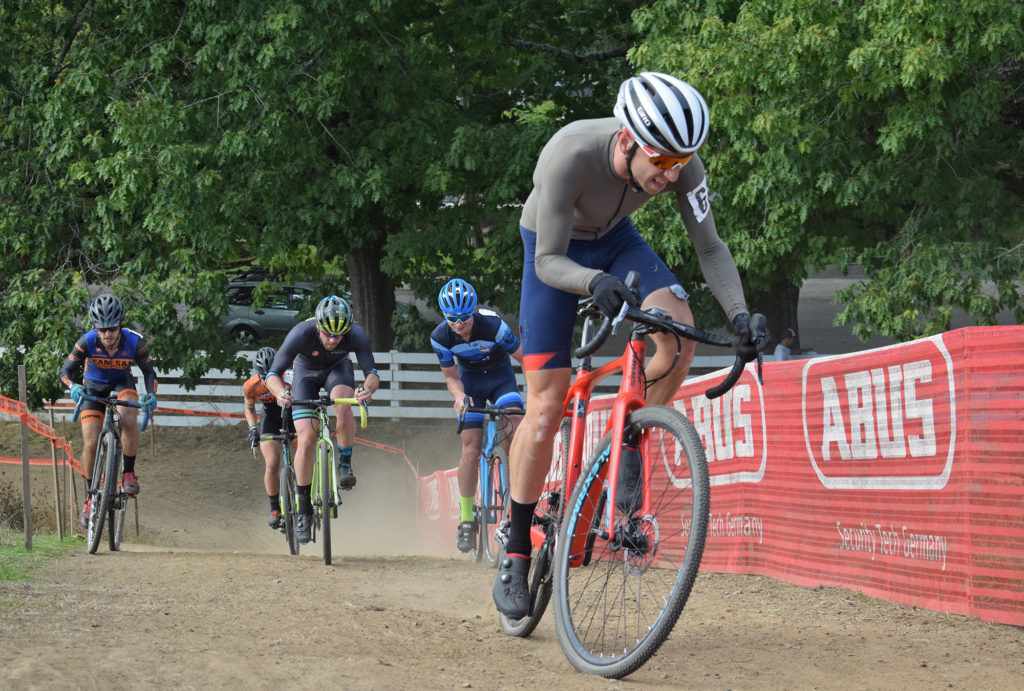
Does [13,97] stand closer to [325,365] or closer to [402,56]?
[402,56]

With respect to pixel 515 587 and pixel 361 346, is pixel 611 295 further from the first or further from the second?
pixel 361 346

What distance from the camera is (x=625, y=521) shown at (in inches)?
176

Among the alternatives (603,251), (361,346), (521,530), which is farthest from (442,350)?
(603,251)

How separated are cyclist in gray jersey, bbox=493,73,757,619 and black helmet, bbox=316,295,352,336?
193 inches

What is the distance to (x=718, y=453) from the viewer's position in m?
8.26

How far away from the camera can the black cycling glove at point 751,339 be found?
14.1ft

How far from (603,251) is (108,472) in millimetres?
7016

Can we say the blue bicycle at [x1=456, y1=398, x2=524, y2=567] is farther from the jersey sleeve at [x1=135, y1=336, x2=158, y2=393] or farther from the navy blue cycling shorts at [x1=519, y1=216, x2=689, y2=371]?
the navy blue cycling shorts at [x1=519, y1=216, x2=689, y2=371]

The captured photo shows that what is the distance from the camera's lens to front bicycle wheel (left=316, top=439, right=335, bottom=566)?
9828 mm

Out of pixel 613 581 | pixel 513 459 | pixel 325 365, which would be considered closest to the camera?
pixel 613 581

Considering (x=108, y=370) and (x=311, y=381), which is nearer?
(x=311, y=381)

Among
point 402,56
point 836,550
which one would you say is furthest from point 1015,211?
point 836,550

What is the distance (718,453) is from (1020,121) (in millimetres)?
11745

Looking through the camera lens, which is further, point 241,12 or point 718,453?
point 241,12
